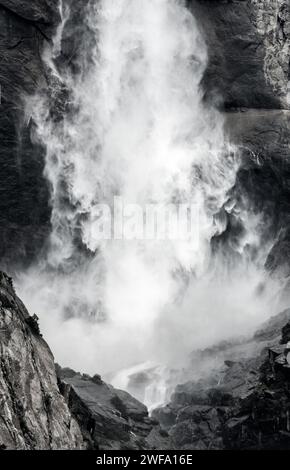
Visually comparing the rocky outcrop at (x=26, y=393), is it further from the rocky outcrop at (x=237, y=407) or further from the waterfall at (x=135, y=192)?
the waterfall at (x=135, y=192)

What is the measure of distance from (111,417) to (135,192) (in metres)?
34.3

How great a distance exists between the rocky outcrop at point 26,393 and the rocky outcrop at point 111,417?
298cm

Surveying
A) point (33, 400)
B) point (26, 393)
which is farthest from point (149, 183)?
point (26, 393)

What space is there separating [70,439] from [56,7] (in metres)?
47.3

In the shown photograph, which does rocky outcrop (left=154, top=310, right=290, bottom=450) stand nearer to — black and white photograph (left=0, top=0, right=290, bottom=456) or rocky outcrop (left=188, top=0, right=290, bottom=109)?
black and white photograph (left=0, top=0, right=290, bottom=456)

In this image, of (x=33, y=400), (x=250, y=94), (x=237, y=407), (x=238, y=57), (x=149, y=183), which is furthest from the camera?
(x=250, y=94)

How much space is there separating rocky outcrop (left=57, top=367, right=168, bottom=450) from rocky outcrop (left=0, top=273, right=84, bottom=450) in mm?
2985

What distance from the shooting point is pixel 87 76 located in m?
73.4

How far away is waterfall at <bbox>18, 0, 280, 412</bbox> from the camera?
70938 millimetres

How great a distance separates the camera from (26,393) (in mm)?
32000

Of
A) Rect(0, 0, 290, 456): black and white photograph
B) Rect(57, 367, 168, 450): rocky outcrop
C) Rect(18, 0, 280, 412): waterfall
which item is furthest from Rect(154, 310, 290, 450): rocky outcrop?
Rect(18, 0, 280, 412): waterfall

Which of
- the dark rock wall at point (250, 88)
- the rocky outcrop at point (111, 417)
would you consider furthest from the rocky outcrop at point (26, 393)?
the dark rock wall at point (250, 88)

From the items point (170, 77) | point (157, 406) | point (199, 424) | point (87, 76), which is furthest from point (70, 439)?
point (170, 77)

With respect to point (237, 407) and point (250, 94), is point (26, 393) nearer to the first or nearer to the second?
point (237, 407)
